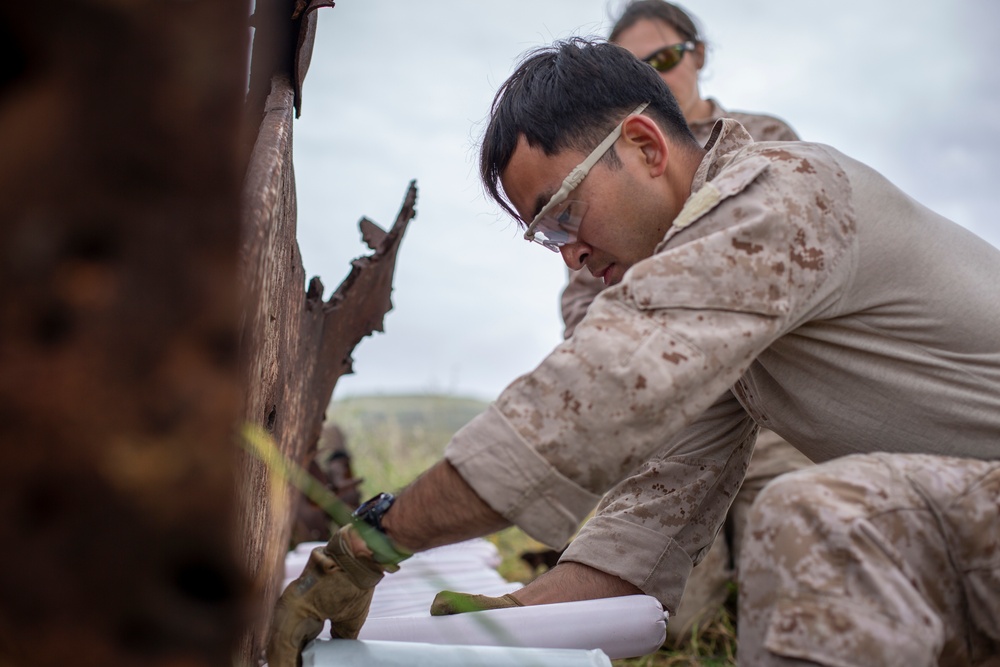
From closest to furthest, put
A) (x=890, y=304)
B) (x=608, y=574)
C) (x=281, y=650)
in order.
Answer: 1. (x=281, y=650)
2. (x=890, y=304)
3. (x=608, y=574)

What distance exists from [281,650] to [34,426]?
89cm

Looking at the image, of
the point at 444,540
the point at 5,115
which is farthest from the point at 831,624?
the point at 5,115

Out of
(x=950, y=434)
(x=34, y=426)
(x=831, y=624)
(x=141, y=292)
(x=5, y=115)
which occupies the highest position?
(x=5, y=115)

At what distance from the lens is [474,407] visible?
477 inches

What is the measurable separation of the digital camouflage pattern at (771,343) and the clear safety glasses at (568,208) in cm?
23

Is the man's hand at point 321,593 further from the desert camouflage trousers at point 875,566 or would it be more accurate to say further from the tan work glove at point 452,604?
the desert camouflage trousers at point 875,566

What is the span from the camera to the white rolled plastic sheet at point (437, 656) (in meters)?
1.49

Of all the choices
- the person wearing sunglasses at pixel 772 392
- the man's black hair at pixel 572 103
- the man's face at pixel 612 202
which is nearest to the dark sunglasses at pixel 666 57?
the man's black hair at pixel 572 103

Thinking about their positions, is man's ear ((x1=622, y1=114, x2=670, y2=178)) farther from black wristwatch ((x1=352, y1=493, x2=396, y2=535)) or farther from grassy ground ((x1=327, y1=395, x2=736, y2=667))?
grassy ground ((x1=327, y1=395, x2=736, y2=667))

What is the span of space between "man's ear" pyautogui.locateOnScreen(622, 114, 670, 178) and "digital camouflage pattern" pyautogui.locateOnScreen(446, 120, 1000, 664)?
0.10 m

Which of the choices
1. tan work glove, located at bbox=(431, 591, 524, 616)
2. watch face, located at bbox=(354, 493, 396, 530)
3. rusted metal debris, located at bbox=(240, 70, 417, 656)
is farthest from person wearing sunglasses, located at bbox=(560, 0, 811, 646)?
watch face, located at bbox=(354, 493, 396, 530)

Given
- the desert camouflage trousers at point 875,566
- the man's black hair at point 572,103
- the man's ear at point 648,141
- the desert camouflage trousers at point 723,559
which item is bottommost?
the desert camouflage trousers at point 723,559

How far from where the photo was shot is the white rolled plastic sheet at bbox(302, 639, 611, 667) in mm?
1486

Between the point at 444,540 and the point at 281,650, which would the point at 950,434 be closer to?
the point at 444,540
